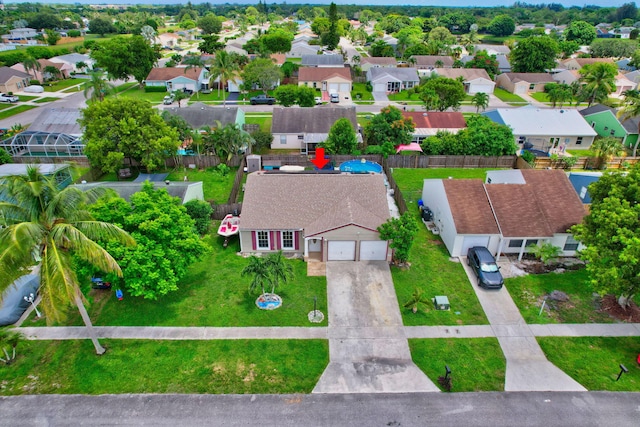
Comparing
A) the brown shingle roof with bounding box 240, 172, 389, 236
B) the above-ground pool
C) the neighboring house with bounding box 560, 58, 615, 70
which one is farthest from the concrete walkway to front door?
the neighboring house with bounding box 560, 58, 615, 70

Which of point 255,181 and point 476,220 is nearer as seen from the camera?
point 476,220

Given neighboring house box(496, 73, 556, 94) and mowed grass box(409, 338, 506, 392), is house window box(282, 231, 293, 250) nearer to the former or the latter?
mowed grass box(409, 338, 506, 392)

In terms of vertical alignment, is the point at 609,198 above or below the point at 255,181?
above

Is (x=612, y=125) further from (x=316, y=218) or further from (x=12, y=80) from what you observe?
(x=12, y=80)

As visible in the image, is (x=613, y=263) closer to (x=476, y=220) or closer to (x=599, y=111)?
(x=476, y=220)

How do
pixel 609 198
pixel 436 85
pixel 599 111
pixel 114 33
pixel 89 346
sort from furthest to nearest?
pixel 114 33 < pixel 436 85 < pixel 599 111 < pixel 609 198 < pixel 89 346

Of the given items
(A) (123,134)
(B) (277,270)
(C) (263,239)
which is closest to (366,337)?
(B) (277,270)

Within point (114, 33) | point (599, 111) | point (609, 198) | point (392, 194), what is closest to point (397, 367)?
point (609, 198)
